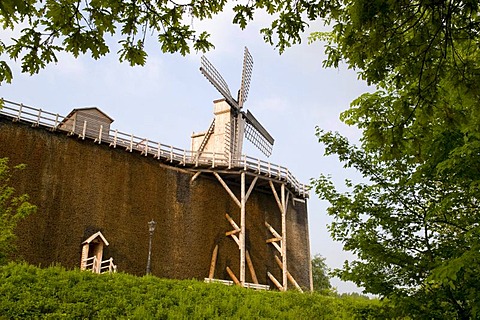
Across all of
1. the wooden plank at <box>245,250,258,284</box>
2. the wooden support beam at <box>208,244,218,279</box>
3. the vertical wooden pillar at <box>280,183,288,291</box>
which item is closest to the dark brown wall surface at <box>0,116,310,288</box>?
the wooden support beam at <box>208,244,218,279</box>

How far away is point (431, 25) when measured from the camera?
409cm

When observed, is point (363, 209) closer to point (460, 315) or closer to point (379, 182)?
point (379, 182)

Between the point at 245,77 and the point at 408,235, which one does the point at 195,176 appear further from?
the point at 408,235

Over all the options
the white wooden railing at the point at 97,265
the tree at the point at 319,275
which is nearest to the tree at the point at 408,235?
the white wooden railing at the point at 97,265

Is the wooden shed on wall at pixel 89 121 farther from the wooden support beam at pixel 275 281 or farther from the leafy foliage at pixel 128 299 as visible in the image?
the wooden support beam at pixel 275 281

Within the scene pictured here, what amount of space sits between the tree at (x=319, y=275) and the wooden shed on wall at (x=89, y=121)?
2943cm

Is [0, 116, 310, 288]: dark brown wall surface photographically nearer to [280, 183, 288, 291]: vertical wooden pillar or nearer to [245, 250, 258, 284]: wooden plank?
[245, 250, 258, 284]: wooden plank

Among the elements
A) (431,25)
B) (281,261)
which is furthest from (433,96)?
(281,261)

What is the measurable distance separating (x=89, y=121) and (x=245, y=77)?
12.7 meters

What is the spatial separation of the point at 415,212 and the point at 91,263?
635 inches

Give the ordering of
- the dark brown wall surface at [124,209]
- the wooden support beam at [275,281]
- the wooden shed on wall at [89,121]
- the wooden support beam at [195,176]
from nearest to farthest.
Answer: the dark brown wall surface at [124,209]
the wooden shed on wall at [89,121]
the wooden support beam at [275,281]
the wooden support beam at [195,176]

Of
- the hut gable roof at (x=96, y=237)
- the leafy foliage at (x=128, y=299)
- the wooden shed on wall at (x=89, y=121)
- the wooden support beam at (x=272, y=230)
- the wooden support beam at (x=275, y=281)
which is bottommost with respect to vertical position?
the leafy foliage at (x=128, y=299)

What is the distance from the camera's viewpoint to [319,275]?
48.0m

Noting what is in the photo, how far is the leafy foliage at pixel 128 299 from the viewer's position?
10.5 meters
